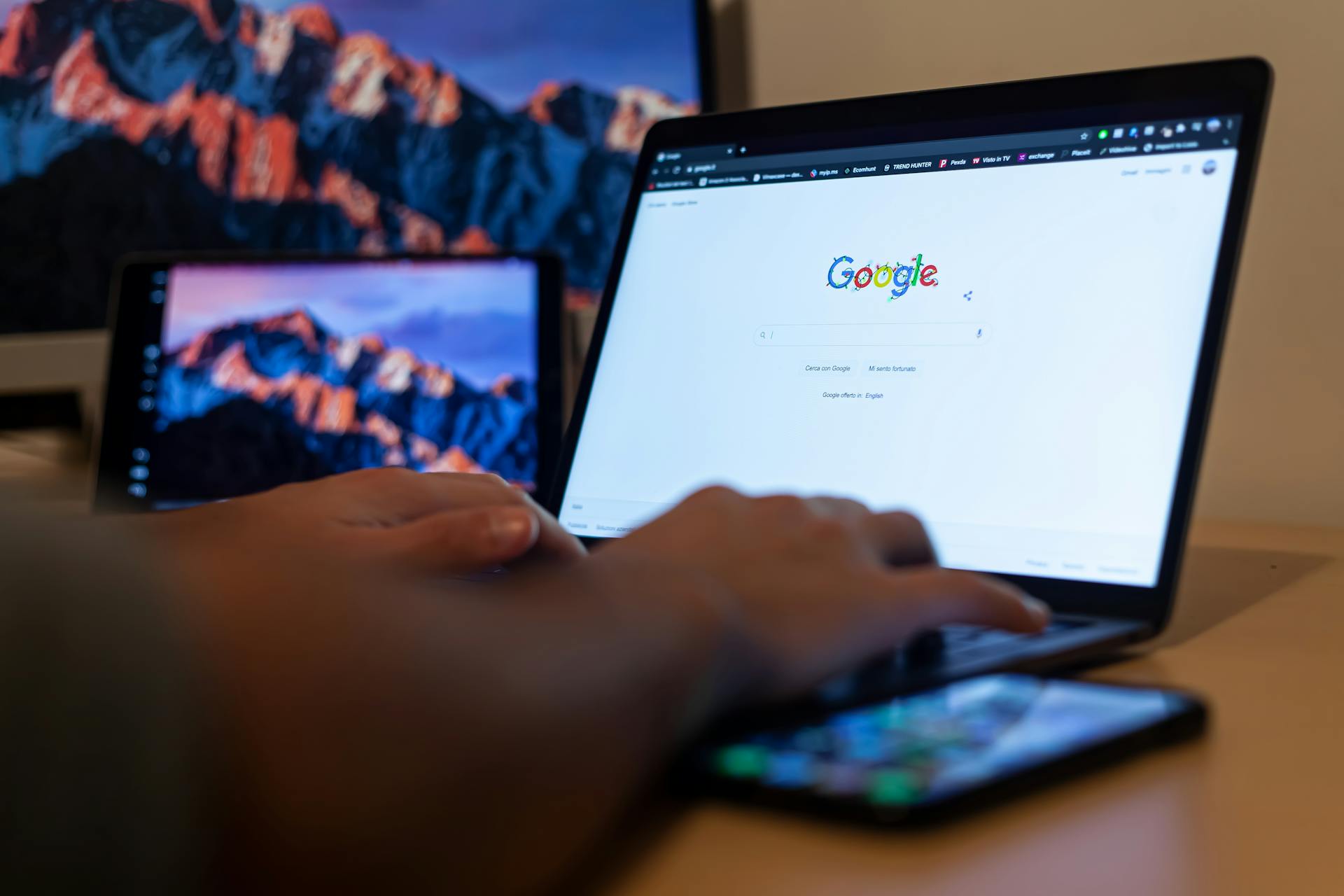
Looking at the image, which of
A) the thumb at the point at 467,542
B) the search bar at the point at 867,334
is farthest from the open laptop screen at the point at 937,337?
the thumb at the point at 467,542

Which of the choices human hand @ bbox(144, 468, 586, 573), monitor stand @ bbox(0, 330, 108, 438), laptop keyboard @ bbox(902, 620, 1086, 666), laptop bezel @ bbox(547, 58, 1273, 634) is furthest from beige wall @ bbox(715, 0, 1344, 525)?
monitor stand @ bbox(0, 330, 108, 438)

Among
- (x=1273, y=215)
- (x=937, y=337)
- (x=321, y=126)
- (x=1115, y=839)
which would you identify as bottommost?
(x=1115, y=839)

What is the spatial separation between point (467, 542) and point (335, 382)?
644mm

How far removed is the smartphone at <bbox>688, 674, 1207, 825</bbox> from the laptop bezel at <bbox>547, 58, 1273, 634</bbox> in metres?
0.14

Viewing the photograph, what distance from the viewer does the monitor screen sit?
1102mm

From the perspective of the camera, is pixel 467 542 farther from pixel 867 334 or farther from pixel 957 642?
pixel 867 334

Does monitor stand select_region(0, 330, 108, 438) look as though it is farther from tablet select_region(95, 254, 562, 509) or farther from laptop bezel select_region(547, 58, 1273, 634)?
laptop bezel select_region(547, 58, 1273, 634)

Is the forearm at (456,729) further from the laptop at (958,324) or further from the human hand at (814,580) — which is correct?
the laptop at (958,324)

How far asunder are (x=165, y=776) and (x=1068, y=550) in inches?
17.6

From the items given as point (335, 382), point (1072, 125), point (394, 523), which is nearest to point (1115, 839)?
point (394, 523)

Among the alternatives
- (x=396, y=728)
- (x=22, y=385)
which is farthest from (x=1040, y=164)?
(x=22, y=385)

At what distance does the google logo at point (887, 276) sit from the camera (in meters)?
0.63

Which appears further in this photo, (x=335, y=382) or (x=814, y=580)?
(x=335, y=382)

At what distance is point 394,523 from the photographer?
489 mm
